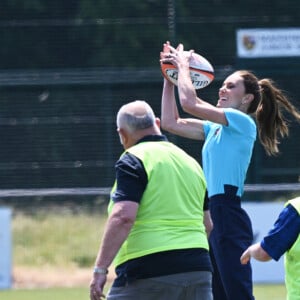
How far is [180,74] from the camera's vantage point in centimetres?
671

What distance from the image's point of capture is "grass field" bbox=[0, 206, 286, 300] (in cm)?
1355

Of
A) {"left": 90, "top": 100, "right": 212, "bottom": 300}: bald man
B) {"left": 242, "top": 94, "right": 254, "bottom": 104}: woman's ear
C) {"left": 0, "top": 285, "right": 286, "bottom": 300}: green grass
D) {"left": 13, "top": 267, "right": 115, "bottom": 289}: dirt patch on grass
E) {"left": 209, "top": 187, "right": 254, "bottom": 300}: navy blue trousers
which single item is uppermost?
{"left": 242, "top": 94, "right": 254, "bottom": 104}: woman's ear

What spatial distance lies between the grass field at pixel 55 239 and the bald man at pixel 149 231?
7748 millimetres

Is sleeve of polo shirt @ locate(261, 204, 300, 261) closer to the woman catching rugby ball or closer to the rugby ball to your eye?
the woman catching rugby ball

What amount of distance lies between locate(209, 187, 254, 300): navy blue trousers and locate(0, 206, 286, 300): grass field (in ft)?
21.0

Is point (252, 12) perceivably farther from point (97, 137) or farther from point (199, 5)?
point (97, 137)

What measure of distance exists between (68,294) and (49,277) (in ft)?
6.46

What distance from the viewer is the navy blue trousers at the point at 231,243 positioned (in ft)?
22.9

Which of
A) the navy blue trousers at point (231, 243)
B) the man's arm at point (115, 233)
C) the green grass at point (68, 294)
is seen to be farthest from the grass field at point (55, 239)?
the man's arm at point (115, 233)

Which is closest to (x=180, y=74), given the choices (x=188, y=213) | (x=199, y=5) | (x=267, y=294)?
(x=188, y=213)

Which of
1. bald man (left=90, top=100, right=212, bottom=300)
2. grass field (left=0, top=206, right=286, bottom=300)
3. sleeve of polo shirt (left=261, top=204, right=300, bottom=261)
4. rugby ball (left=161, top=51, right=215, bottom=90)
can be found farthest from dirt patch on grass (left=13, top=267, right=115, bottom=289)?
sleeve of polo shirt (left=261, top=204, right=300, bottom=261)

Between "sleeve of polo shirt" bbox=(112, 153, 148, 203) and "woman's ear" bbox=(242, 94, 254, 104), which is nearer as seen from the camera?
"sleeve of polo shirt" bbox=(112, 153, 148, 203)

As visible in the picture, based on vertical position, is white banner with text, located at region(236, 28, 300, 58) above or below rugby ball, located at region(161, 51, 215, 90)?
below

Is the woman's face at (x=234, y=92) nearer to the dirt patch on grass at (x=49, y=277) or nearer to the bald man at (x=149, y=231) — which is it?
the bald man at (x=149, y=231)
